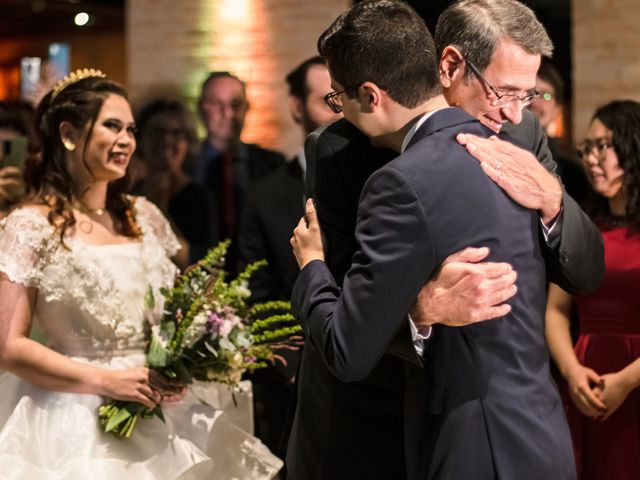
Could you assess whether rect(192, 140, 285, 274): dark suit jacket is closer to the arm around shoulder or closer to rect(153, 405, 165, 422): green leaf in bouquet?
rect(153, 405, 165, 422): green leaf in bouquet

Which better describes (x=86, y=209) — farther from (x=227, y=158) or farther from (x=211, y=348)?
(x=227, y=158)

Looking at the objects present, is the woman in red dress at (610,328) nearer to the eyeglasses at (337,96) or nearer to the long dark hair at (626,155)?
the long dark hair at (626,155)

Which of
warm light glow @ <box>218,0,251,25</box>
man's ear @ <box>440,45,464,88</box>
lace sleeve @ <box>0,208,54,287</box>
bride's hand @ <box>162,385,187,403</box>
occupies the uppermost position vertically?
warm light glow @ <box>218,0,251,25</box>

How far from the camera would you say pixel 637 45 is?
17.1 ft

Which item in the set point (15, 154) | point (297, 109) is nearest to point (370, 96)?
point (297, 109)

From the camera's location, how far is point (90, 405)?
3.16 metres

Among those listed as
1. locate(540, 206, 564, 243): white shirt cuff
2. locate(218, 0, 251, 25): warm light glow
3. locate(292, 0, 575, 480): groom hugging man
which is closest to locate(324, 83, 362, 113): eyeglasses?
locate(292, 0, 575, 480): groom hugging man

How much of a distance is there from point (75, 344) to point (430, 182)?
1.58m

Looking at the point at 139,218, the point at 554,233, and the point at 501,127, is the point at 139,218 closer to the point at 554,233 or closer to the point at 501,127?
the point at 501,127

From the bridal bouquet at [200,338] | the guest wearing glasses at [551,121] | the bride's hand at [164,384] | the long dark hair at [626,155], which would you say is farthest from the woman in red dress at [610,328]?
the bride's hand at [164,384]

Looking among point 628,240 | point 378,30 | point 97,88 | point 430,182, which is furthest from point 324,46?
point 628,240

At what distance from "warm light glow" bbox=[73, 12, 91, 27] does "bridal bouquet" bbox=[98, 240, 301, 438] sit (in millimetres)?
5695

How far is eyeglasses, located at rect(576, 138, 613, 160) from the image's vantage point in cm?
365

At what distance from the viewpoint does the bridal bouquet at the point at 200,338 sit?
121 inches
